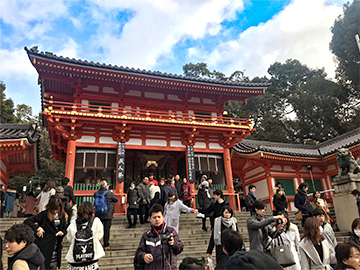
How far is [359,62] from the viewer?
22.1 meters

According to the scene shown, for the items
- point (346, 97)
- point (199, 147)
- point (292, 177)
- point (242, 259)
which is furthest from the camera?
point (346, 97)

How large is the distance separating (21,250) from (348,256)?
383 cm

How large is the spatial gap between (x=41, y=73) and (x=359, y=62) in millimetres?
24936

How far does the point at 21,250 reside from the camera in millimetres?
2854

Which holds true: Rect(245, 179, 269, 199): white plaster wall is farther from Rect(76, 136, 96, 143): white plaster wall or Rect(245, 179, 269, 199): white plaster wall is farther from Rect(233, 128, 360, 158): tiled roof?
Rect(76, 136, 96, 143): white plaster wall

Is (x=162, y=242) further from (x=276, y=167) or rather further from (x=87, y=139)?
(x=276, y=167)

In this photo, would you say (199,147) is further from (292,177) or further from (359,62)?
(359,62)

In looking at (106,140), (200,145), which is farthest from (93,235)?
(200,145)

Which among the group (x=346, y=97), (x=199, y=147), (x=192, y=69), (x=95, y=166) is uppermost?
(x=192, y=69)

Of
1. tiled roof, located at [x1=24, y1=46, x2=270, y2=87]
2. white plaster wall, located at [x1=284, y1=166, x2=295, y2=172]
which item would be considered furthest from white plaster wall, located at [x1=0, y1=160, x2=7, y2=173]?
white plaster wall, located at [x1=284, y1=166, x2=295, y2=172]

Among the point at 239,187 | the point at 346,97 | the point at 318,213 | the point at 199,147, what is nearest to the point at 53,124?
the point at 199,147

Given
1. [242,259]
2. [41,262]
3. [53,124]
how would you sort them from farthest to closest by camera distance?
[53,124]
[41,262]
[242,259]

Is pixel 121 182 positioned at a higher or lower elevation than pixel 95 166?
lower

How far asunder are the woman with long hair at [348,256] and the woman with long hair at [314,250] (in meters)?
0.57
